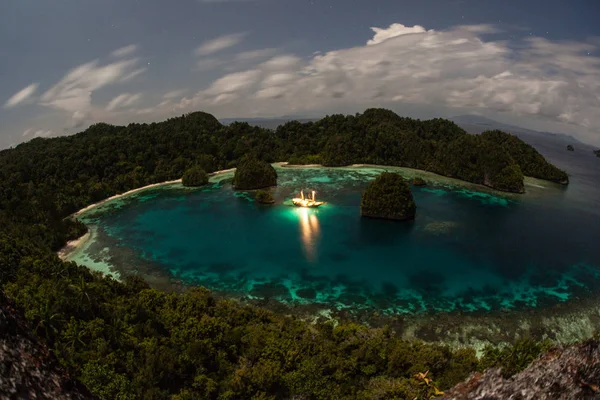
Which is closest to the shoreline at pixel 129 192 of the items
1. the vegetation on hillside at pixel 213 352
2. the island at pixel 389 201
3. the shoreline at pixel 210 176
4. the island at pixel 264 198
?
the shoreline at pixel 210 176

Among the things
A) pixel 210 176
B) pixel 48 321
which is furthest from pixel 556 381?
pixel 210 176

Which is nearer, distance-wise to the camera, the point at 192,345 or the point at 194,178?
the point at 192,345

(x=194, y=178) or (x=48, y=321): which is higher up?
(x=194, y=178)

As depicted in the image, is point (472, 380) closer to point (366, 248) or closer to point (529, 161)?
point (366, 248)

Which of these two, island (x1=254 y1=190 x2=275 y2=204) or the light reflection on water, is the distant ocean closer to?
the light reflection on water

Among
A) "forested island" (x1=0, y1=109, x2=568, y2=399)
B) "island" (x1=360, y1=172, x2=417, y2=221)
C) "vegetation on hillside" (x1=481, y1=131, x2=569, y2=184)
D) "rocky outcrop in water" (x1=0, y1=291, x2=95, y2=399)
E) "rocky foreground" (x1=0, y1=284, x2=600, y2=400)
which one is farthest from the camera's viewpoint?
"vegetation on hillside" (x1=481, y1=131, x2=569, y2=184)

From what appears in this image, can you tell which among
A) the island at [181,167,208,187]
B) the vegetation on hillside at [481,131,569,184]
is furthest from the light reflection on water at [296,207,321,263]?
the vegetation on hillside at [481,131,569,184]

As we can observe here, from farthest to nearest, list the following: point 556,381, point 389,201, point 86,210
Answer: point 86,210 < point 389,201 < point 556,381
